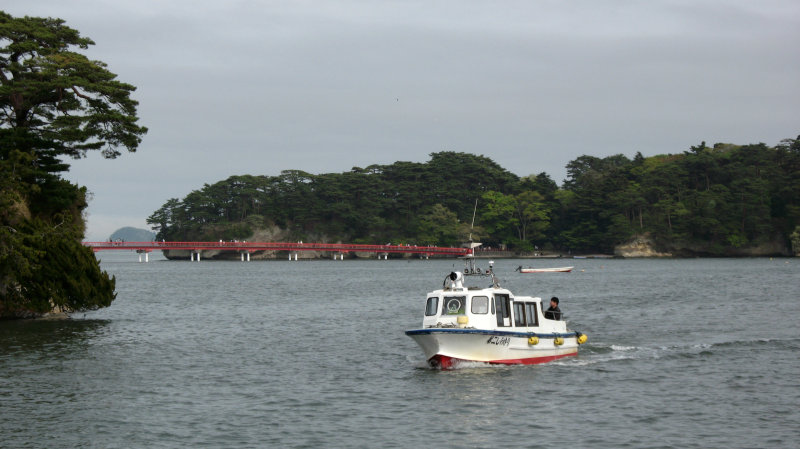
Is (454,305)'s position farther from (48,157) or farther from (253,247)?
(253,247)

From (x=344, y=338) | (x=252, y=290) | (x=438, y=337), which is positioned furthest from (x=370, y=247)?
(x=438, y=337)

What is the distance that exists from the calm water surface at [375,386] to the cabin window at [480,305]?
7.47ft

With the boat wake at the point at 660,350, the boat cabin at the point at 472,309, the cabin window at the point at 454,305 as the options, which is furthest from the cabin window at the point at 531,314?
the cabin window at the point at 454,305

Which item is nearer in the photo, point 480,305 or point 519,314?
point 480,305

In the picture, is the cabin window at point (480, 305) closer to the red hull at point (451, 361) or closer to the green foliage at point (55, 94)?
the red hull at point (451, 361)

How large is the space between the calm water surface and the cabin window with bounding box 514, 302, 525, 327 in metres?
1.83

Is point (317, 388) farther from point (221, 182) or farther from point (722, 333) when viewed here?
point (221, 182)

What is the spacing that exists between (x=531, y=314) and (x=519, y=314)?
2.43ft

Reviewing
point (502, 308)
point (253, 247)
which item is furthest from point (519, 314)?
point (253, 247)

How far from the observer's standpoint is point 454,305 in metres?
31.4

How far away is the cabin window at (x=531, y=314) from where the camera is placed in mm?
32844

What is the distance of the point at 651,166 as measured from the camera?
19288cm

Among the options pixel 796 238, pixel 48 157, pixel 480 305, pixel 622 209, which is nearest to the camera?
pixel 480 305

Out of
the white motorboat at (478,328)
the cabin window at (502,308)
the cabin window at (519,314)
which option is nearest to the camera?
the white motorboat at (478,328)
